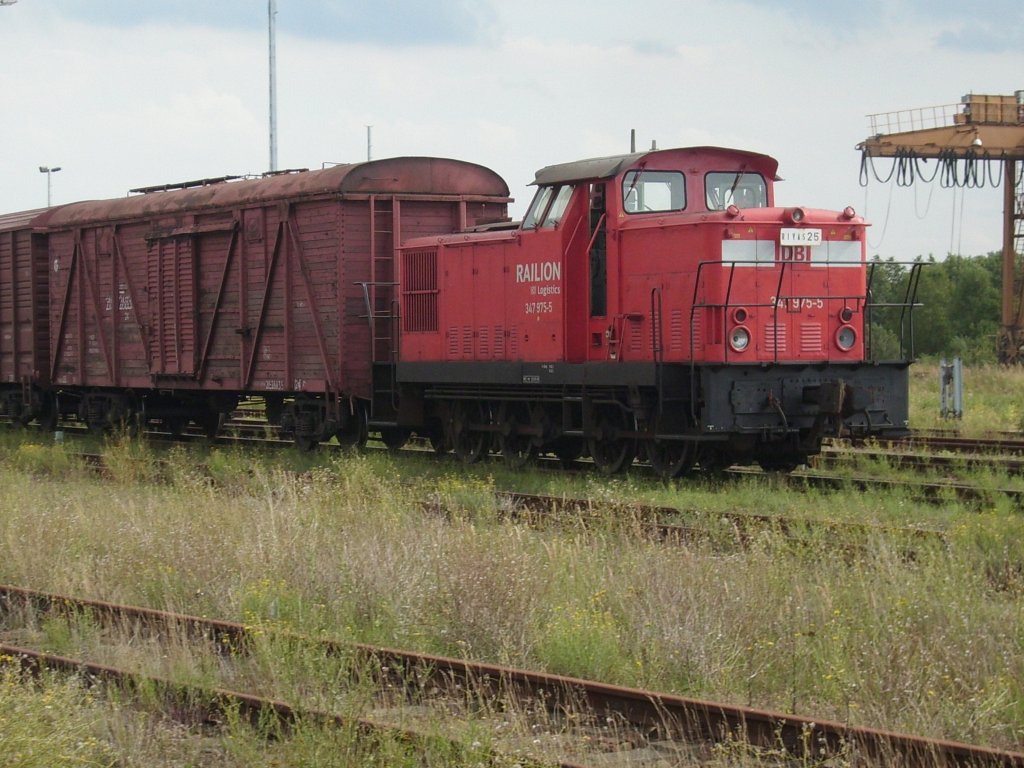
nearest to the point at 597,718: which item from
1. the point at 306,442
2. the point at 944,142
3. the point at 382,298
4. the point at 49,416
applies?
the point at 382,298

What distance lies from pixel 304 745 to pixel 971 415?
A: 20.0 metres

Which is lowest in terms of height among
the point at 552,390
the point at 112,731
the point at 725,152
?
the point at 112,731

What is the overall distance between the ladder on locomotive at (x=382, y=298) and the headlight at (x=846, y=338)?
590 centimetres

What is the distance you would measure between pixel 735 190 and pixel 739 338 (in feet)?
6.38

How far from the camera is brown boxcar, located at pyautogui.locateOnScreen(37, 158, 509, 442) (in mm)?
17672

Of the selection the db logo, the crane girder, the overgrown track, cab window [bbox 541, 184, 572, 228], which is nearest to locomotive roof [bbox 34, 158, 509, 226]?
cab window [bbox 541, 184, 572, 228]

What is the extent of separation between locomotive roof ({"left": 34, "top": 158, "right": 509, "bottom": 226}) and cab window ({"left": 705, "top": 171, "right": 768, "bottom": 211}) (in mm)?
4628

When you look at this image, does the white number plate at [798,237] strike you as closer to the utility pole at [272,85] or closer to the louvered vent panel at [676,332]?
the louvered vent panel at [676,332]

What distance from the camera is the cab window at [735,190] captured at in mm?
14555

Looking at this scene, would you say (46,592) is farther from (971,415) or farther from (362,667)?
(971,415)

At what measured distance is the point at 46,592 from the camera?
9.34m

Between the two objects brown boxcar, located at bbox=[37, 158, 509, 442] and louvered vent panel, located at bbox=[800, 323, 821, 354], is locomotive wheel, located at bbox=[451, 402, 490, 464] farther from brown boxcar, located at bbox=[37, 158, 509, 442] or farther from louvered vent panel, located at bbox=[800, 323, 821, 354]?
louvered vent panel, located at bbox=[800, 323, 821, 354]

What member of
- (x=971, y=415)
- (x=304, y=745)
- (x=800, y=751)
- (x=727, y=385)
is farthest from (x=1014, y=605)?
(x=971, y=415)

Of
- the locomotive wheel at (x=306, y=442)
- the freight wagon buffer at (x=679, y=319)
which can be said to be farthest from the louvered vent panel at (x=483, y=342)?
the locomotive wheel at (x=306, y=442)
